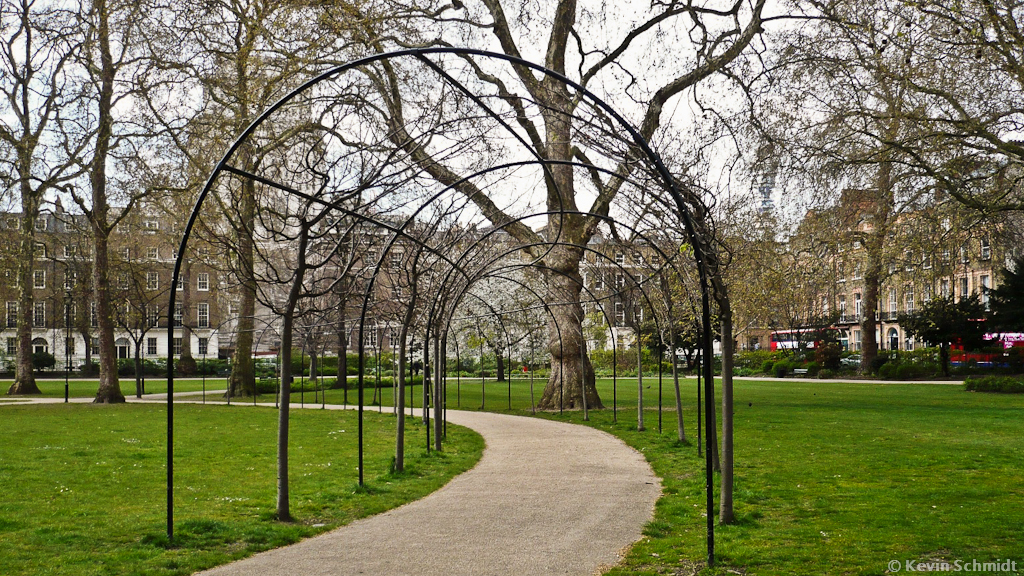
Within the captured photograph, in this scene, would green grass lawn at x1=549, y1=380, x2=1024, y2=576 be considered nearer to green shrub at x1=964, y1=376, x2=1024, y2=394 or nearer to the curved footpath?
the curved footpath

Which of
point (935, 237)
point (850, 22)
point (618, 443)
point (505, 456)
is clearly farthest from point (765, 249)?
point (505, 456)

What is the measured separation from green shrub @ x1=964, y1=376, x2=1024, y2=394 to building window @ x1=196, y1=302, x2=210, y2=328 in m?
59.8

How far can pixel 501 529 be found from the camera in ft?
23.3

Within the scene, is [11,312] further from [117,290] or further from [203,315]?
[203,315]

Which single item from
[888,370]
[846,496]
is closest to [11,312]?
[888,370]

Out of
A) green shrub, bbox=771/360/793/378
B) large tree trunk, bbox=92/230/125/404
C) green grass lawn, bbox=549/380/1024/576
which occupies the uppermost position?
large tree trunk, bbox=92/230/125/404

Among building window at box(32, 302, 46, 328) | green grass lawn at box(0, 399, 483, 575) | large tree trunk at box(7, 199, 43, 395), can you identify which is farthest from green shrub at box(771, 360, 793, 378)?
building window at box(32, 302, 46, 328)

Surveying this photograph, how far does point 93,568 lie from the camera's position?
571 cm

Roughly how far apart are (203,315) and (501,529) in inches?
2805

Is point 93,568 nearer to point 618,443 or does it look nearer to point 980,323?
point 618,443

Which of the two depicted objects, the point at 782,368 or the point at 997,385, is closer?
the point at 997,385

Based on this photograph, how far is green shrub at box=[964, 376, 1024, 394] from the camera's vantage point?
27163 millimetres

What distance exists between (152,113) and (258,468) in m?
14.8

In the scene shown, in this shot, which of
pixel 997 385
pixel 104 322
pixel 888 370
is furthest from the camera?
pixel 888 370
